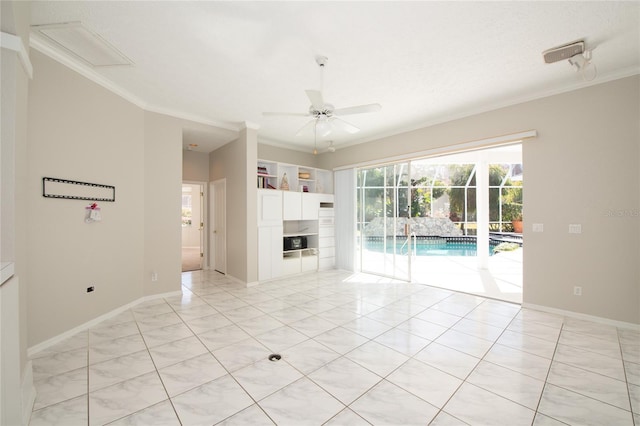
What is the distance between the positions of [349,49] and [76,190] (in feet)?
10.8

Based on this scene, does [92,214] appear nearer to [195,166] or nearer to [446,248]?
[195,166]

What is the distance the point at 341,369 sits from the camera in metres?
2.18

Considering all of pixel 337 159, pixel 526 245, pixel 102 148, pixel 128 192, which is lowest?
pixel 526 245

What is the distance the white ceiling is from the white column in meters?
2.88

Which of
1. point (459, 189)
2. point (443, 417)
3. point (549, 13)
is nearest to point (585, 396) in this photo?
point (443, 417)

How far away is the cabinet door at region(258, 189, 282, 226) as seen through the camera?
4941 millimetres

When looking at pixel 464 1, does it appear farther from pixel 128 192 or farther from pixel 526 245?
pixel 128 192

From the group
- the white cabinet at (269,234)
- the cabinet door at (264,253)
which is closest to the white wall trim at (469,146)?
the white cabinet at (269,234)

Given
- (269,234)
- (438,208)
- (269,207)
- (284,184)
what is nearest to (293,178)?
(284,184)

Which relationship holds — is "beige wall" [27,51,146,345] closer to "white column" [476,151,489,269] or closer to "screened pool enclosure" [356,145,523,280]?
"screened pool enclosure" [356,145,523,280]

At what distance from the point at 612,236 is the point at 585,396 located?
7.14ft

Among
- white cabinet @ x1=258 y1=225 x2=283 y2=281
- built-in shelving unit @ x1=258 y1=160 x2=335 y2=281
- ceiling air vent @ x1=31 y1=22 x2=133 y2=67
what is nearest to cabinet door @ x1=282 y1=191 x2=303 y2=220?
built-in shelving unit @ x1=258 y1=160 x2=335 y2=281

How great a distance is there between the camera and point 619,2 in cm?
199

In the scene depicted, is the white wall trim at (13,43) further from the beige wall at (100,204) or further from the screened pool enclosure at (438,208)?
the screened pool enclosure at (438,208)
